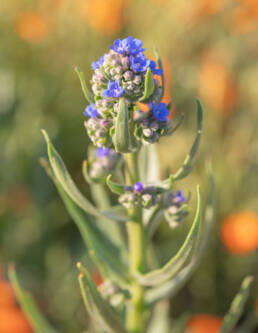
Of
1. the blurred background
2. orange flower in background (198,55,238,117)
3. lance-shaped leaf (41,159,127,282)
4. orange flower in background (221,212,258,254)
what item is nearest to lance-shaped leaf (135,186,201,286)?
lance-shaped leaf (41,159,127,282)

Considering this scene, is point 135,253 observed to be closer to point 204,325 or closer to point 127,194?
point 127,194

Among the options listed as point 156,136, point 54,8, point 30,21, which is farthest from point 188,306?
point 54,8

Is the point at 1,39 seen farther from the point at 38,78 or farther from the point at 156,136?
the point at 156,136

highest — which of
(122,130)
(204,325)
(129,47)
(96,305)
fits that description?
(129,47)

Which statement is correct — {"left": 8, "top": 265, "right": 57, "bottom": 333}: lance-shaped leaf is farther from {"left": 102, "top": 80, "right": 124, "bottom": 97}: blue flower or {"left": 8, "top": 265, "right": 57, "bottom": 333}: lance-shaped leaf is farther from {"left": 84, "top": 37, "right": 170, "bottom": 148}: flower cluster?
{"left": 102, "top": 80, "right": 124, "bottom": 97}: blue flower

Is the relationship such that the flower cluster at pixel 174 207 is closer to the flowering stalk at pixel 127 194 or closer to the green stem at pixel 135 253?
the flowering stalk at pixel 127 194

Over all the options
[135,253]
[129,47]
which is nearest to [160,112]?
[129,47]
